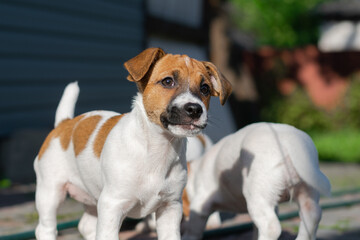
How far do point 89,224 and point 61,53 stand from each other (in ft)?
19.8

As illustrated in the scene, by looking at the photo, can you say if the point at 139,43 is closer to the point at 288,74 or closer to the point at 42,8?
the point at 42,8

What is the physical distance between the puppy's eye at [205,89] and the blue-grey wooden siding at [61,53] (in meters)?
5.82

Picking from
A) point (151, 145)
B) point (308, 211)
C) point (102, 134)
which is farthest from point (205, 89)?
point (308, 211)

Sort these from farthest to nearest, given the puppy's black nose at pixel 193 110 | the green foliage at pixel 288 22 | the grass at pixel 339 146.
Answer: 1. the green foliage at pixel 288 22
2. the grass at pixel 339 146
3. the puppy's black nose at pixel 193 110

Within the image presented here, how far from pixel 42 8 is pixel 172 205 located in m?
6.78

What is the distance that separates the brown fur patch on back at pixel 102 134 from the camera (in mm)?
3840

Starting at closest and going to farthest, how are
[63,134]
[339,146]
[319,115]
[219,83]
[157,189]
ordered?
1. [157,189]
2. [219,83]
3. [63,134]
4. [339,146]
5. [319,115]

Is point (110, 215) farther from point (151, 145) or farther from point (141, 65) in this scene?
point (141, 65)

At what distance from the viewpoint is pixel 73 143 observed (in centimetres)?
A: 408

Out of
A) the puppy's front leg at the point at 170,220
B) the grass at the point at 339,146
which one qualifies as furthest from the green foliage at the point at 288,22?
the puppy's front leg at the point at 170,220

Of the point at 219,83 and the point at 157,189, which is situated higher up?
the point at 219,83

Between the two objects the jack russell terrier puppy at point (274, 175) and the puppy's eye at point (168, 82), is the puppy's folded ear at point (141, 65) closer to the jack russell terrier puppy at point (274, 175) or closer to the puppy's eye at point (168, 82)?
the puppy's eye at point (168, 82)

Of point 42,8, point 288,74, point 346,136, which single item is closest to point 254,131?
point 42,8

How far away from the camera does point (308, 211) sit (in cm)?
409
